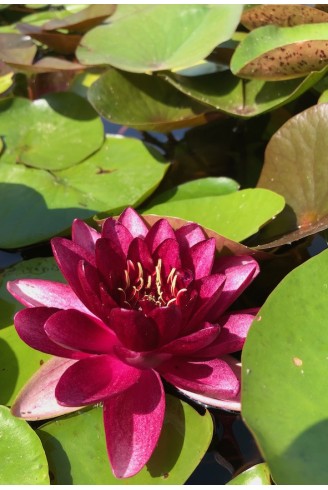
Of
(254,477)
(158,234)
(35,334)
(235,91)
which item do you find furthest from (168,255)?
(235,91)

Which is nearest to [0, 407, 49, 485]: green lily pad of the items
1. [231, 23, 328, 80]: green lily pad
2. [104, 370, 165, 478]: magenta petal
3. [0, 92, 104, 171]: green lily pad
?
[104, 370, 165, 478]: magenta petal

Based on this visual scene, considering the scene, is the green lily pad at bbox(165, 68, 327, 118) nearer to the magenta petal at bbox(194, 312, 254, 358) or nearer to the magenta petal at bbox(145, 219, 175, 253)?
the magenta petal at bbox(145, 219, 175, 253)

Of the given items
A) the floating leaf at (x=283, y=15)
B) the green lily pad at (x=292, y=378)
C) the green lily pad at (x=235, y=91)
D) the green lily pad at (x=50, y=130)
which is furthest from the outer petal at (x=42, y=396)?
the floating leaf at (x=283, y=15)

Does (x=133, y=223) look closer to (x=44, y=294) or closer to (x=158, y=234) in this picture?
(x=158, y=234)

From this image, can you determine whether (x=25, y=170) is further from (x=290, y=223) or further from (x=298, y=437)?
(x=298, y=437)

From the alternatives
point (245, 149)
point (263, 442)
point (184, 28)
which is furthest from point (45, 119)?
point (263, 442)

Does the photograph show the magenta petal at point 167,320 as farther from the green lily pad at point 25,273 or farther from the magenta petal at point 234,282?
the green lily pad at point 25,273
